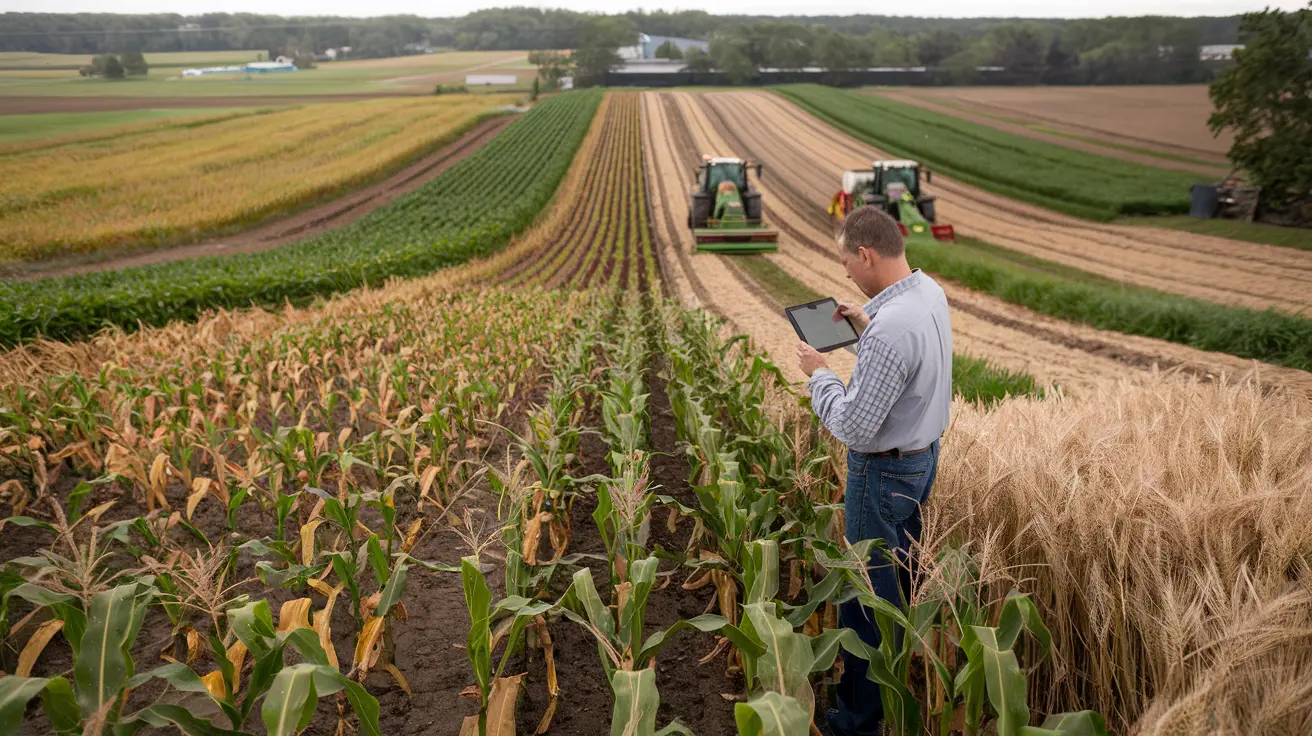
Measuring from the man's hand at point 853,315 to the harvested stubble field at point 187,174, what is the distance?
60.3 ft

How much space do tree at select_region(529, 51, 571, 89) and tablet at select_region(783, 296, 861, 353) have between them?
58.6 metres

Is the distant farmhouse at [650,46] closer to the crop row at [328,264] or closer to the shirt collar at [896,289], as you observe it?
the crop row at [328,264]

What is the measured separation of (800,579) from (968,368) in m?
5.12

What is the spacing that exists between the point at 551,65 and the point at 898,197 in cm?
4522

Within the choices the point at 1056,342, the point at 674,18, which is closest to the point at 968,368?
the point at 1056,342

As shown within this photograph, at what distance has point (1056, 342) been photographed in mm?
10859

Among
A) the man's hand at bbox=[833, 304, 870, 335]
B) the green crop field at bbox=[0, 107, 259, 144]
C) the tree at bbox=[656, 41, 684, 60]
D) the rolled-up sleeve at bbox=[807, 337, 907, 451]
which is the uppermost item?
the tree at bbox=[656, 41, 684, 60]

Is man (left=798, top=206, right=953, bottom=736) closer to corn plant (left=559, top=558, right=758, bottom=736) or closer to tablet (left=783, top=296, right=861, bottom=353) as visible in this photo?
tablet (left=783, top=296, right=861, bottom=353)

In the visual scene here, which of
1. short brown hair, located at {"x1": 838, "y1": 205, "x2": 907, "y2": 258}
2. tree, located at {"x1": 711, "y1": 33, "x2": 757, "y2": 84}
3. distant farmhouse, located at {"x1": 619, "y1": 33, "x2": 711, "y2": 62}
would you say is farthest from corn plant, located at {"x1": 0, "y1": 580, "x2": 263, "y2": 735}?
distant farmhouse, located at {"x1": 619, "y1": 33, "x2": 711, "y2": 62}

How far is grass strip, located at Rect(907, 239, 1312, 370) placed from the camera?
973cm

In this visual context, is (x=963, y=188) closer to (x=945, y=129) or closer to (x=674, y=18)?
(x=945, y=129)

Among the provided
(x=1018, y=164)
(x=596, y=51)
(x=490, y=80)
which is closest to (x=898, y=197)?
(x=1018, y=164)

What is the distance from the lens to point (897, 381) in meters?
2.73

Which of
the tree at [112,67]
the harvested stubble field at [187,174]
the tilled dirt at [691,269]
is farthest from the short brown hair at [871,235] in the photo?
the tree at [112,67]
